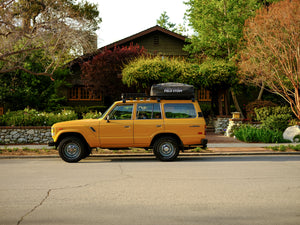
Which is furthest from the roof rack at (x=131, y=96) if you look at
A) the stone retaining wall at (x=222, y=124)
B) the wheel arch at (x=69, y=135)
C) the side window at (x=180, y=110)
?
the stone retaining wall at (x=222, y=124)

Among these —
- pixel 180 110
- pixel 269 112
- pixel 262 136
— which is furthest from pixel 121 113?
pixel 269 112

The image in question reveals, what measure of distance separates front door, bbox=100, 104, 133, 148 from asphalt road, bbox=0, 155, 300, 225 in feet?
3.18

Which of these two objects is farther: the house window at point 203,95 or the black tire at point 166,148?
the house window at point 203,95

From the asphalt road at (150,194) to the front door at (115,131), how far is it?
0.97 meters

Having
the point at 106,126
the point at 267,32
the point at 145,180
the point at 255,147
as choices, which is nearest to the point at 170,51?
the point at 267,32

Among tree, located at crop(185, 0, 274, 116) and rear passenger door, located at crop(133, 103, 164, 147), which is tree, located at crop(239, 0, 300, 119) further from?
rear passenger door, located at crop(133, 103, 164, 147)

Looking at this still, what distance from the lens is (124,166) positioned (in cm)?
1055

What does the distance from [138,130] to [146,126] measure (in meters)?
0.30

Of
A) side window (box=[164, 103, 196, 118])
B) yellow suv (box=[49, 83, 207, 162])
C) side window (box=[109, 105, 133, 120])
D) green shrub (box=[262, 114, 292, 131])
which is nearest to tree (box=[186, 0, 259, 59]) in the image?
green shrub (box=[262, 114, 292, 131])

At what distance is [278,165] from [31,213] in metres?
7.81

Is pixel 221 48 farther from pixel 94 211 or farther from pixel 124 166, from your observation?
pixel 94 211

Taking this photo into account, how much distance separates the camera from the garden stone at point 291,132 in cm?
1764

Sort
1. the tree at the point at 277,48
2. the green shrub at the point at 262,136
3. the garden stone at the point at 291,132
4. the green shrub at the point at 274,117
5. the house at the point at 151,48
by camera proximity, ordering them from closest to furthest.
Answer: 1. the green shrub at the point at 262,136
2. the garden stone at the point at 291,132
3. the tree at the point at 277,48
4. the green shrub at the point at 274,117
5. the house at the point at 151,48

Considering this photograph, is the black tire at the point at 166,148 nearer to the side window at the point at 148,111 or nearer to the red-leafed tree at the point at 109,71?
the side window at the point at 148,111
